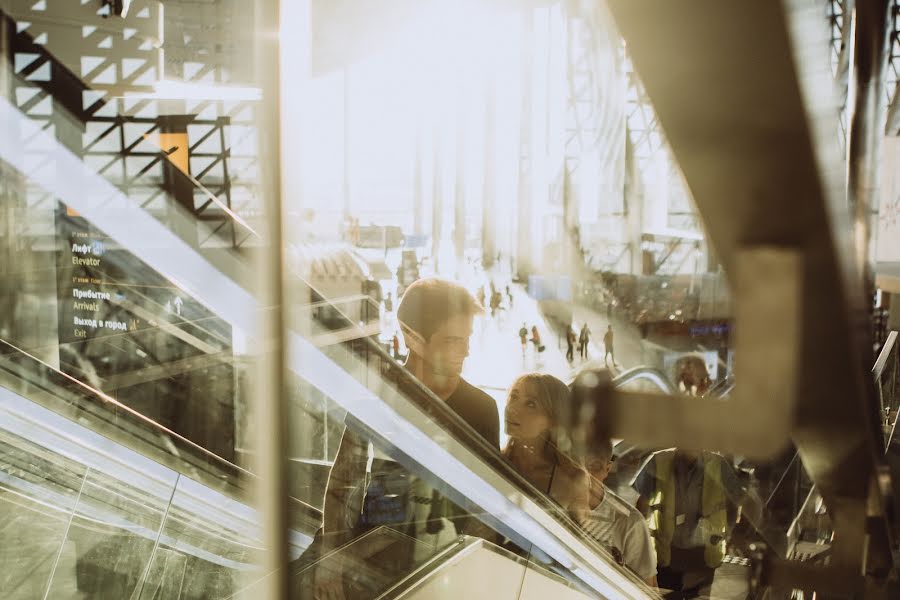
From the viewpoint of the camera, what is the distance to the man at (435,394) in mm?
1563

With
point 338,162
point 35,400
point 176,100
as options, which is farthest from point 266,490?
point 176,100

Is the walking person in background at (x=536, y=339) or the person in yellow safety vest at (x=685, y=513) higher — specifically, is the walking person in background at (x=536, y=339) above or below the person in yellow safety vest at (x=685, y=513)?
above

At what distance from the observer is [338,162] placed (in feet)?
Answer: 4.02

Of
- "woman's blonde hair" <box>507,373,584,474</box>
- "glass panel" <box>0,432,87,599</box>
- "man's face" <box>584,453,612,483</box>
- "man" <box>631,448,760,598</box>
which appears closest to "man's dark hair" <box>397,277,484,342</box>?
"woman's blonde hair" <box>507,373,584,474</box>

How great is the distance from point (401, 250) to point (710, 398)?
1.16 meters

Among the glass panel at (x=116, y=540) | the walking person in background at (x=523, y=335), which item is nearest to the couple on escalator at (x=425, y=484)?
the walking person in background at (x=523, y=335)

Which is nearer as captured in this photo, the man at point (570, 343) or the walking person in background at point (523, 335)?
the man at point (570, 343)

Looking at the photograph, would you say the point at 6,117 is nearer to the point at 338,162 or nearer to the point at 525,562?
the point at 338,162

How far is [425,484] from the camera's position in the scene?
1.61 m

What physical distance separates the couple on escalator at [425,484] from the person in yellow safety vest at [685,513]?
0.24 m

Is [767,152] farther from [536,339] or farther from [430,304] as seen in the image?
[536,339]

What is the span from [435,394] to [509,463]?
0.22m

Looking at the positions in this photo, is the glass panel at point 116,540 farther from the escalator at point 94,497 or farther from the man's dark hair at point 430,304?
the man's dark hair at point 430,304

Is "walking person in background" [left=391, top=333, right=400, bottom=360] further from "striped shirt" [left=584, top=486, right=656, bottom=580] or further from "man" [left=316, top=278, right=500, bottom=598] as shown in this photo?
"striped shirt" [left=584, top=486, right=656, bottom=580]
